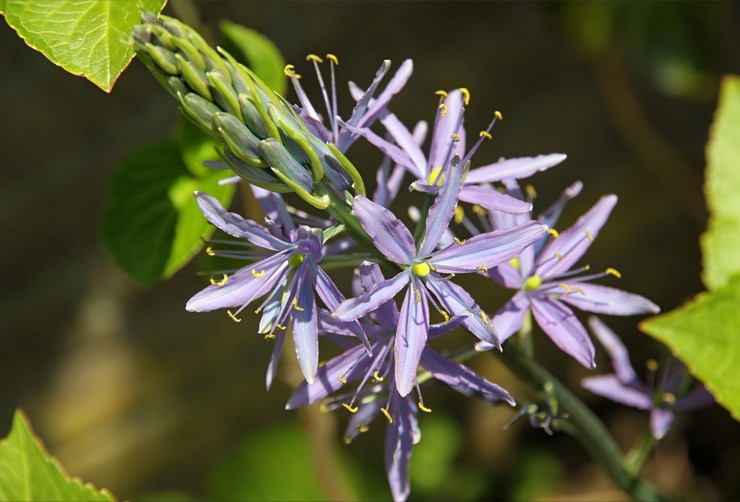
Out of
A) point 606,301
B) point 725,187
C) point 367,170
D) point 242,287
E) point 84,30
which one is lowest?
point 367,170

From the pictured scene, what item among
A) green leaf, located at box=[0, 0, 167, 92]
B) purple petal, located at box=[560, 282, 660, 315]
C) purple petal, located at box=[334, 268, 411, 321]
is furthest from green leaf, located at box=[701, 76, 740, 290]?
green leaf, located at box=[0, 0, 167, 92]

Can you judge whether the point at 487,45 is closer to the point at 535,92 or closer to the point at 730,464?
the point at 535,92

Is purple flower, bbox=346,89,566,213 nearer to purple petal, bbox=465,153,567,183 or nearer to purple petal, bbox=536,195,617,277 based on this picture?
purple petal, bbox=465,153,567,183

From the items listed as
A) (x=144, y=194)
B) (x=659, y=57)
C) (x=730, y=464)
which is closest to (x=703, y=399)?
(x=144, y=194)

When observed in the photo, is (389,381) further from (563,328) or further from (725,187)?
(725,187)

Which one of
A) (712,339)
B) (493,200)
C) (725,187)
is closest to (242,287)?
(493,200)

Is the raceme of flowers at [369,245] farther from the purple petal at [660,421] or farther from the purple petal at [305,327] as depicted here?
the purple petal at [660,421]

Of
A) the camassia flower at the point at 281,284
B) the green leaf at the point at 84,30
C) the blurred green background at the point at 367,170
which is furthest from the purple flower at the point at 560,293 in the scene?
the blurred green background at the point at 367,170
